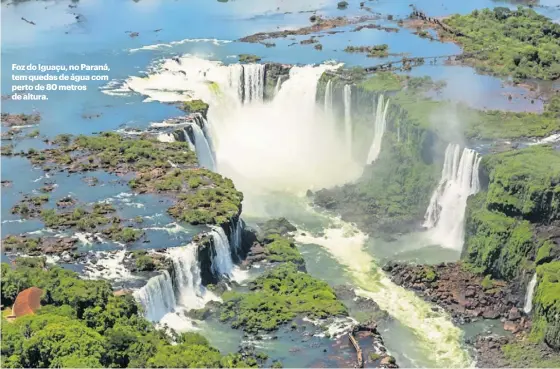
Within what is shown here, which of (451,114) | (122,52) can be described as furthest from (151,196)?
(122,52)

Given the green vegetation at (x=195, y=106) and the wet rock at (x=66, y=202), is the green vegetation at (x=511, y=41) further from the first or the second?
the wet rock at (x=66, y=202)

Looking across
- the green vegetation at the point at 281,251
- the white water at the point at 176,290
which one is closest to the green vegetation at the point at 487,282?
the green vegetation at the point at 281,251

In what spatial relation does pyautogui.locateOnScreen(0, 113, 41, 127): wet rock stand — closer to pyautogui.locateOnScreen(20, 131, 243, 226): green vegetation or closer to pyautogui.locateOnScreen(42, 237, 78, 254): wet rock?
pyautogui.locateOnScreen(20, 131, 243, 226): green vegetation

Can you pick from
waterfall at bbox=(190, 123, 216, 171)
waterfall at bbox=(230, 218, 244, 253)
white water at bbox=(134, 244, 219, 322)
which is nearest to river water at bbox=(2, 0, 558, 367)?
white water at bbox=(134, 244, 219, 322)

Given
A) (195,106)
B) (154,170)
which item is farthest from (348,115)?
(154,170)

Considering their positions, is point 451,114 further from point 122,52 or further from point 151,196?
point 122,52

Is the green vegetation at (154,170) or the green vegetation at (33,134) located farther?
the green vegetation at (33,134)

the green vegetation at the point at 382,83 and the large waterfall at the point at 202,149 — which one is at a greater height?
the green vegetation at the point at 382,83

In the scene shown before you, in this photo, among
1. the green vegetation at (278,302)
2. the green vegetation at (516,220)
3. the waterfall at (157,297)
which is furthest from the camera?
the green vegetation at (516,220)
